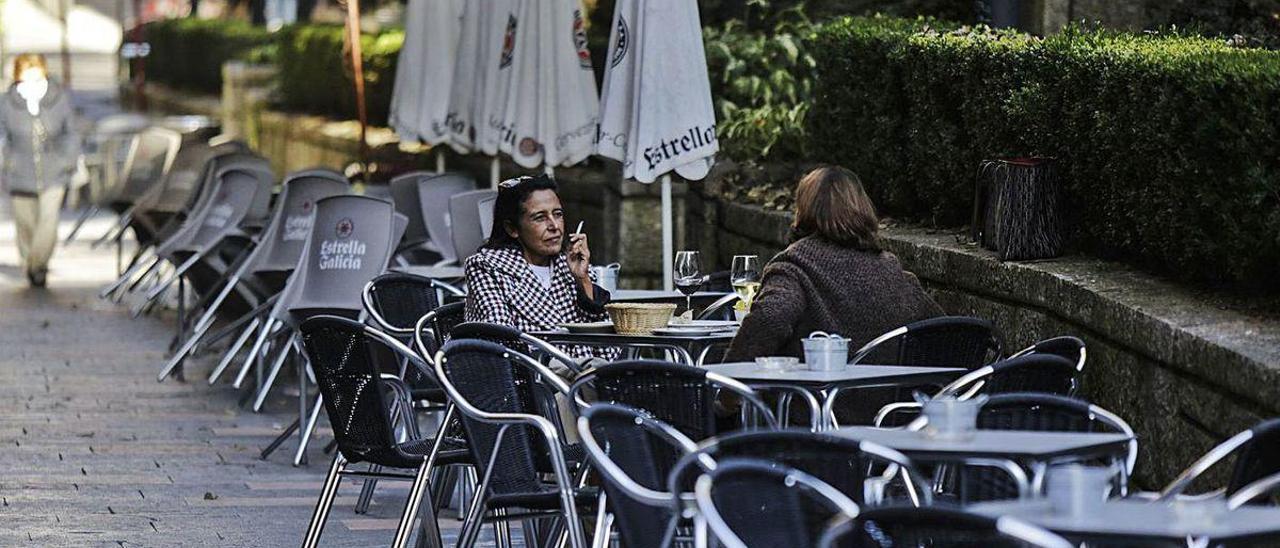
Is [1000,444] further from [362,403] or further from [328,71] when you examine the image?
[328,71]

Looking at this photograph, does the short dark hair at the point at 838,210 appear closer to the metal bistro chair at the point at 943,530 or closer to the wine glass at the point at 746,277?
the wine glass at the point at 746,277

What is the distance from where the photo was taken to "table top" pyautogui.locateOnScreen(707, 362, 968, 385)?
18.7 ft

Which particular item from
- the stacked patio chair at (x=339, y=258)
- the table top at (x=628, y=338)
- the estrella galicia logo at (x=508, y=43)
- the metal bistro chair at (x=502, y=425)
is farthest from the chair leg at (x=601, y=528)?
the estrella galicia logo at (x=508, y=43)

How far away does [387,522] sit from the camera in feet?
26.0

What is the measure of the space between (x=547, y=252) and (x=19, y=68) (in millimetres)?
10018

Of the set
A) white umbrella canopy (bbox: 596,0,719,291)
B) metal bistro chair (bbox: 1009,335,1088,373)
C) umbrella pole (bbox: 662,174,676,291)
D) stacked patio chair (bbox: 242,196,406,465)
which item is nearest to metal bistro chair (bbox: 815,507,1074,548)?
metal bistro chair (bbox: 1009,335,1088,373)

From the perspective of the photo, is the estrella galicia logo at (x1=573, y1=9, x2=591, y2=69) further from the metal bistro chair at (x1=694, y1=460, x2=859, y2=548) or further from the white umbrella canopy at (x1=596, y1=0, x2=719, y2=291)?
the metal bistro chair at (x1=694, y1=460, x2=859, y2=548)

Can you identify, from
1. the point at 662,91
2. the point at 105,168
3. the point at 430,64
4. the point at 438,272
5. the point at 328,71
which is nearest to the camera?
the point at 438,272

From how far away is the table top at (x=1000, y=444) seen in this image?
4.46m

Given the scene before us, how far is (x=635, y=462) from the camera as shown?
16.7ft

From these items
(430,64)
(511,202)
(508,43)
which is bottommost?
(511,202)

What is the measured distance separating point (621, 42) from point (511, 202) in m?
2.73

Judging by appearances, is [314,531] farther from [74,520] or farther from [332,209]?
[332,209]

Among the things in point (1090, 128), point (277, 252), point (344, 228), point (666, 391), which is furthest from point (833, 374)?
point (277, 252)
